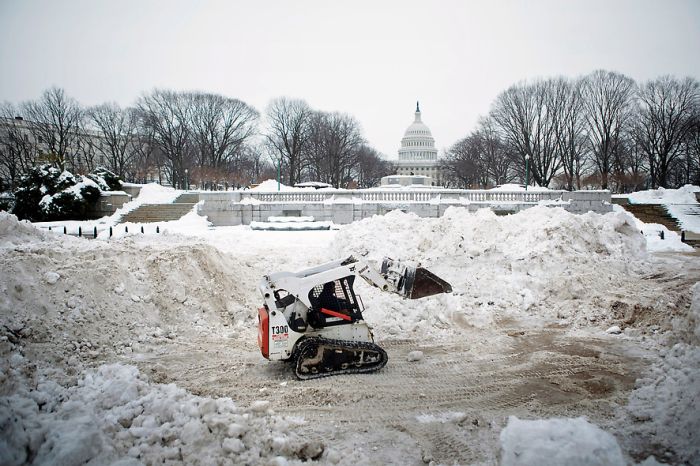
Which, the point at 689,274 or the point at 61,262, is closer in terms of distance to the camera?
the point at 61,262

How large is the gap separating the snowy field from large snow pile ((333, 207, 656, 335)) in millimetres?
51

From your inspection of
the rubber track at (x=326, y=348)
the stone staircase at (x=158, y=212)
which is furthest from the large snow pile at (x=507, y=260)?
the stone staircase at (x=158, y=212)

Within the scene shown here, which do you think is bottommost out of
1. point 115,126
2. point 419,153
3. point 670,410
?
point 670,410

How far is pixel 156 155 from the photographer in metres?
54.8

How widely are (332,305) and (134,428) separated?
9.90 feet

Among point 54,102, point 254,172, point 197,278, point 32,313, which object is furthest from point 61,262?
point 254,172

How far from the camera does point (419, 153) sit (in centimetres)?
10256

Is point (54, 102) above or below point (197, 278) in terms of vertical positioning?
above

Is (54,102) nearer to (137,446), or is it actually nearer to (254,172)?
(254,172)

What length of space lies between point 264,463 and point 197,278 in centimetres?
614

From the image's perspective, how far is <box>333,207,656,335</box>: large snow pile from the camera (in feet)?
30.4

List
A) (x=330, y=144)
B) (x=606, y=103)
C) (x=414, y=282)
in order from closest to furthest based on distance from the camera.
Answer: (x=414, y=282) → (x=606, y=103) → (x=330, y=144)

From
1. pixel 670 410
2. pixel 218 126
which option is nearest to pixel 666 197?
pixel 670 410

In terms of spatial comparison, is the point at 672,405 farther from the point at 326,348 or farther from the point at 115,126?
the point at 115,126
